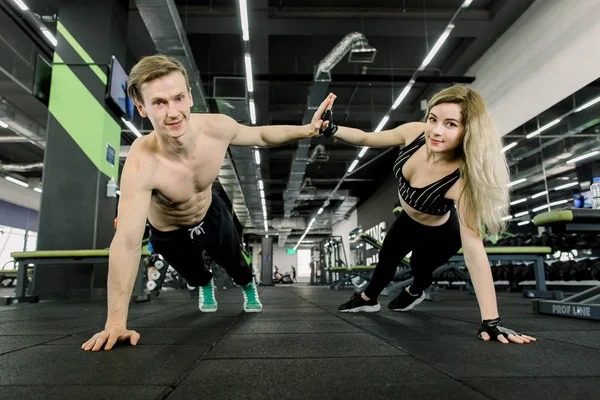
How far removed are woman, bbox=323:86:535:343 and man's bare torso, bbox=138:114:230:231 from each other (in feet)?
1.76

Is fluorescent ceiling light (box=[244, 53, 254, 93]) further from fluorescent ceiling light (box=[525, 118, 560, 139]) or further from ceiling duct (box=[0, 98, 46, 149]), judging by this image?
ceiling duct (box=[0, 98, 46, 149])

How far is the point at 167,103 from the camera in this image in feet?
5.10

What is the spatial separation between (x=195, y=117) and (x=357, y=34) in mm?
4669

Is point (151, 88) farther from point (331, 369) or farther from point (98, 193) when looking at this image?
point (98, 193)

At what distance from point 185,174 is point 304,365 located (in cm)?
102

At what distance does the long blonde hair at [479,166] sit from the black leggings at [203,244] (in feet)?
4.15

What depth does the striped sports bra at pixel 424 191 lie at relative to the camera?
6.09ft

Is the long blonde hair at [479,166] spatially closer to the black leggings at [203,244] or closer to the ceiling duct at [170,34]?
the black leggings at [203,244]

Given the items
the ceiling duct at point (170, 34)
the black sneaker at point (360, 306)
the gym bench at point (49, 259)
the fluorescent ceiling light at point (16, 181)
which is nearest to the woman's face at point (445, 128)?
the black sneaker at point (360, 306)

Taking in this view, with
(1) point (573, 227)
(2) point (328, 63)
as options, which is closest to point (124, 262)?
(1) point (573, 227)

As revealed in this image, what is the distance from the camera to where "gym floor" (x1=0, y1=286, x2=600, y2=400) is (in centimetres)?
84

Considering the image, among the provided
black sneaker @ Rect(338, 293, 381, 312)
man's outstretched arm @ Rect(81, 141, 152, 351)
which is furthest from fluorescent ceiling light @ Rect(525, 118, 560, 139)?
man's outstretched arm @ Rect(81, 141, 152, 351)

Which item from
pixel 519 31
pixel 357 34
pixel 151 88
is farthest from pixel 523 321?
pixel 519 31

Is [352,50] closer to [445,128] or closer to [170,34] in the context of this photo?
[170,34]
